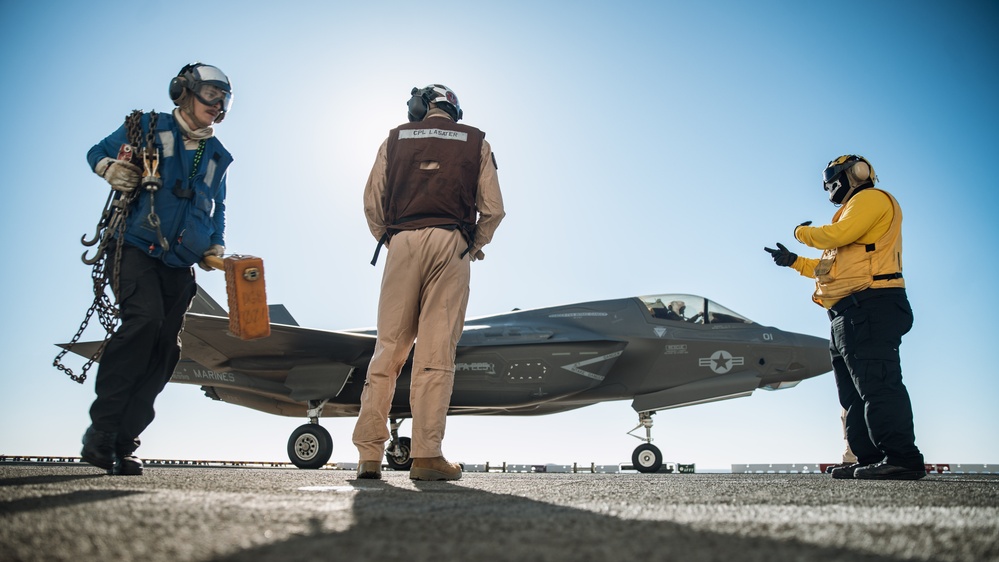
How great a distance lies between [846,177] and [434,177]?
3.08 metres

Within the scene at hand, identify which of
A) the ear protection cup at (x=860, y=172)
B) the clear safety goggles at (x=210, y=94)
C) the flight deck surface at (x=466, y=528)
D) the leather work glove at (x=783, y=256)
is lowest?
the flight deck surface at (x=466, y=528)

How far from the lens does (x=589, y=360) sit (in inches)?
379

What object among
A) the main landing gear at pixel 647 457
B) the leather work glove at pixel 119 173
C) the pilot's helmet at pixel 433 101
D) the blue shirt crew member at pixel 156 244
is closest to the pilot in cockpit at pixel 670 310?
the main landing gear at pixel 647 457

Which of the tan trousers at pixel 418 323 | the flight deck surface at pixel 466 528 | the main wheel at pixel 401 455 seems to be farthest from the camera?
the main wheel at pixel 401 455

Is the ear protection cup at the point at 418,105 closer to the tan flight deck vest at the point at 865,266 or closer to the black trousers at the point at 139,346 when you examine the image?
the black trousers at the point at 139,346

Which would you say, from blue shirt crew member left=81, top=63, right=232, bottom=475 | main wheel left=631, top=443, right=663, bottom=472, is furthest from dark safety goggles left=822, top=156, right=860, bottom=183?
main wheel left=631, top=443, right=663, bottom=472

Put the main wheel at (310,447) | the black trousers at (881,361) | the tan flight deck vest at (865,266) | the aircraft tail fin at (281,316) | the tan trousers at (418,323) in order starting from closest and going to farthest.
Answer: the tan trousers at (418,323)
the black trousers at (881,361)
the tan flight deck vest at (865,266)
the main wheel at (310,447)
the aircraft tail fin at (281,316)

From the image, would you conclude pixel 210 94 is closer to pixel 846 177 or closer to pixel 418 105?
pixel 418 105

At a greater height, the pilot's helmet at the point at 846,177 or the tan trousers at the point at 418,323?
the pilot's helmet at the point at 846,177

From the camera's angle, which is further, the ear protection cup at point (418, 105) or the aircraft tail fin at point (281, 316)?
the aircraft tail fin at point (281, 316)

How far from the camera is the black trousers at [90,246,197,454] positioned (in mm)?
3863

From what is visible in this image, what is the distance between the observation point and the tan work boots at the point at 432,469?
150 inches

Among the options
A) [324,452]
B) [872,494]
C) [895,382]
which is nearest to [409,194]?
[872,494]

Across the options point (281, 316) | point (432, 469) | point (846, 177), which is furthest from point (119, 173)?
point (281, 316)
